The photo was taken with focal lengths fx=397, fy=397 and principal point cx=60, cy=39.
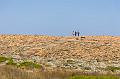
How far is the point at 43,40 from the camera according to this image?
4634 cm

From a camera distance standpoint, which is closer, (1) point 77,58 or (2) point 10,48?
(1) point 77,58

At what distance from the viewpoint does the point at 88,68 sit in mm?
32188

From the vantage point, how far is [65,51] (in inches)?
1578

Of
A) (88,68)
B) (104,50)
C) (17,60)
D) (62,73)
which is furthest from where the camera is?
(104,50)

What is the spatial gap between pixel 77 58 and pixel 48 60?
10.3ft

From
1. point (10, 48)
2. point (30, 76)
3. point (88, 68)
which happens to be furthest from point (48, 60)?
point (30, 76)

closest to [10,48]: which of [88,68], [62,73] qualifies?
[88,68]

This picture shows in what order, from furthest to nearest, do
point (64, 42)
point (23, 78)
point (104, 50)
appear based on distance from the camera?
1. point (64, 42)
2. point (104, 50)
3. point (23, 78)

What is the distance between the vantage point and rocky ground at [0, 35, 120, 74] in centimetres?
3394

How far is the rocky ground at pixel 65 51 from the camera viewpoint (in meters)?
33.9

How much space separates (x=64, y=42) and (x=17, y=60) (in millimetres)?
10770

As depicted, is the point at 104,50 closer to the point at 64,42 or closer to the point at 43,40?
the point at 64,42

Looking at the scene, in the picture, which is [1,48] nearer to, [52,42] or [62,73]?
[52,42]

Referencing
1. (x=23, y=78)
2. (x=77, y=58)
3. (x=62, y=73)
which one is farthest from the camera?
(x=77, y=58)
